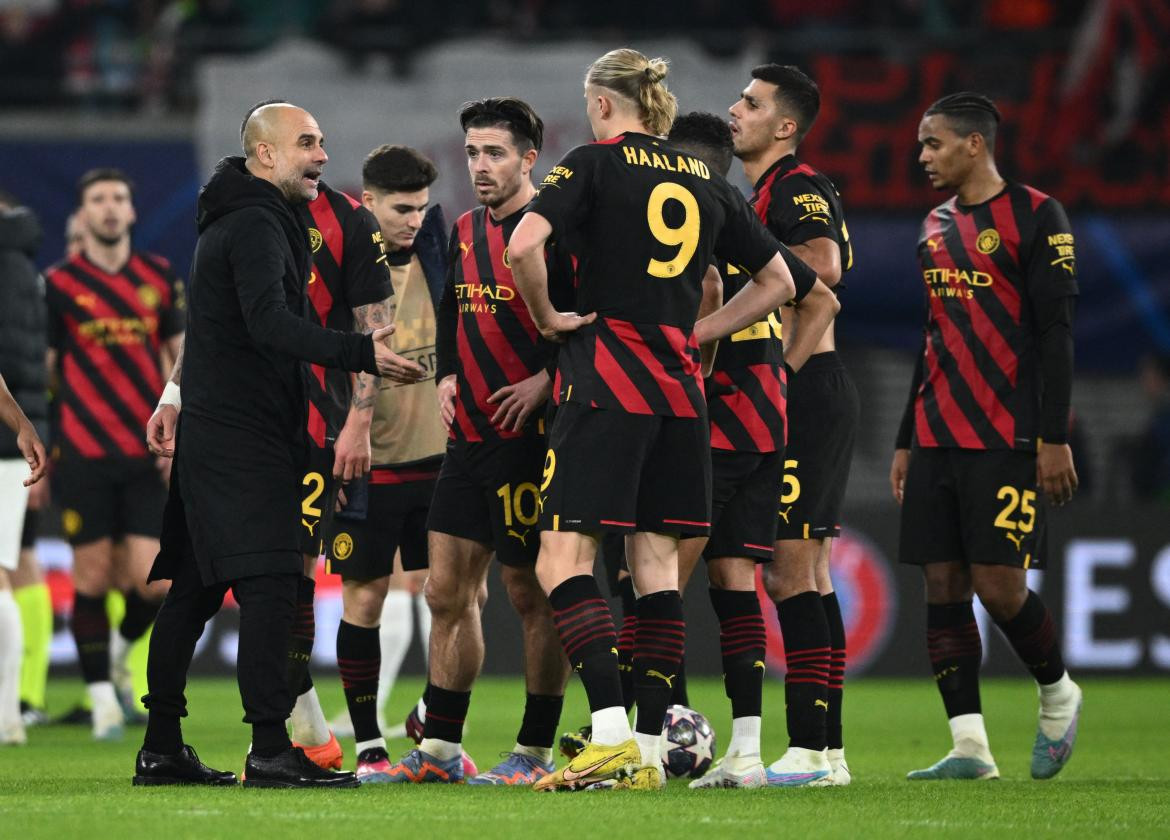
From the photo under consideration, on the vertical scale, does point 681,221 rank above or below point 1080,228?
below

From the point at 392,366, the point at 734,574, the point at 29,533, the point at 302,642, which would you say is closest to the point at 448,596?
the point at 302,642

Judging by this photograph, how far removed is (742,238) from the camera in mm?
6367

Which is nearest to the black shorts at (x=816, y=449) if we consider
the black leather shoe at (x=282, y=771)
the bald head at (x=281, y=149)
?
the black leather shoe at (x=282, y=771)

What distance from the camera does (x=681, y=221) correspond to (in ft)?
20.4

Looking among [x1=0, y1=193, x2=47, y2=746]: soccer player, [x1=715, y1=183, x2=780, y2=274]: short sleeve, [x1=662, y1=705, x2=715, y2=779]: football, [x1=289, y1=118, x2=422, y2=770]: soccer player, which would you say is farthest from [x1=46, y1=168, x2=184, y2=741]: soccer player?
[x1=715, y1=183, x2=780, y2=274]: short sleeve

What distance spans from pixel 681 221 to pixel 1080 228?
1096 cm

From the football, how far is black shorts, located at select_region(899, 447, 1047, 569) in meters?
1.13

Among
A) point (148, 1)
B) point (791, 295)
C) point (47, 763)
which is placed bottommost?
point (47, 763)

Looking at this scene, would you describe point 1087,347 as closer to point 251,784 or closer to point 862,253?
point 862,253

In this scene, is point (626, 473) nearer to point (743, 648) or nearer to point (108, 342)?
point (743, 648)

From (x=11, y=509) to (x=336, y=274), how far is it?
280 centimetres

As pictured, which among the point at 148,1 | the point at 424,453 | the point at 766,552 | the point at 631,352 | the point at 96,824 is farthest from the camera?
the point at 148,1

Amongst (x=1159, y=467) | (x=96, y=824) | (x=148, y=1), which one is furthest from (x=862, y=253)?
(x=96, y=824)

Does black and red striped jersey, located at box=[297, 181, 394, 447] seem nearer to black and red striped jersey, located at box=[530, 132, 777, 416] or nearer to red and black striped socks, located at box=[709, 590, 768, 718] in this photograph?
black and red striped jersey, located at box=[530, 132, 777, 416]
